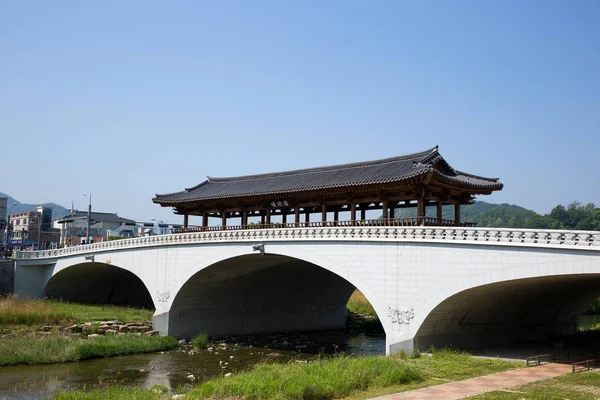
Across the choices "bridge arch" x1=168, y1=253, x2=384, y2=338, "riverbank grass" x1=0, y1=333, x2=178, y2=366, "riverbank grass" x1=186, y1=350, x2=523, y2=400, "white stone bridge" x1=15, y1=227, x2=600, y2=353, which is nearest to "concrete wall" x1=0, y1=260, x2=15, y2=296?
"white stone bridge" x1=15, y1=227, x2=600, y2=353

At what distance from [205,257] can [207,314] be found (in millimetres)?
4696

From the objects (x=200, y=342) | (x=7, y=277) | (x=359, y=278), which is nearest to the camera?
(x=359, y=278)

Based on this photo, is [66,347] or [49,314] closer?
[66,347]

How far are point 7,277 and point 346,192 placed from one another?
30404mm

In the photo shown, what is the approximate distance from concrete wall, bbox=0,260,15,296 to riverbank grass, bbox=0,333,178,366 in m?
18.0

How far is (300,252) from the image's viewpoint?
84.5ft

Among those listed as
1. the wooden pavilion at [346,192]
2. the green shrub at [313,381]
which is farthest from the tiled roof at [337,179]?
the green shrub at [313,381]

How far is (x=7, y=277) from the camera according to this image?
42.9 metres

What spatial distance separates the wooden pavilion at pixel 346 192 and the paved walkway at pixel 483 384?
784 cm

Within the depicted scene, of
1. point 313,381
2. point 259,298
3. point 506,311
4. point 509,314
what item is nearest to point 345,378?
point 313,381

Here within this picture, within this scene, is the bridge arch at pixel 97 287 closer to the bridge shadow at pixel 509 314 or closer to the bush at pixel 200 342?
the bush at pixel 200 342

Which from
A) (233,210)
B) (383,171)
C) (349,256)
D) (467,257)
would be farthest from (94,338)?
(467,257)

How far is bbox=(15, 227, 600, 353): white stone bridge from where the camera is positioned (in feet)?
61.1

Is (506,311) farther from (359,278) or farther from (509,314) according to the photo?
(359,278)
